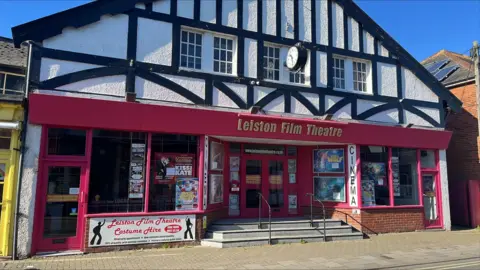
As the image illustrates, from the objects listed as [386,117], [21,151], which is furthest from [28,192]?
[386,117]

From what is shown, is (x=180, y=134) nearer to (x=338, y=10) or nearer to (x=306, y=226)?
(x=306, y=226)

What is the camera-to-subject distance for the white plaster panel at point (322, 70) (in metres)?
12.8

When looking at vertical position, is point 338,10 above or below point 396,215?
above

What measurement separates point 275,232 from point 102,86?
614cm

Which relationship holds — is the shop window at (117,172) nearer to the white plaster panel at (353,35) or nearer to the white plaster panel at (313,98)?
the white plaster panel at (313,98)

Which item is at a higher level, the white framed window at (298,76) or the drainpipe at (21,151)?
the white framed window at (298,76)

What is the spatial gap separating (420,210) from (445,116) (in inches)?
157

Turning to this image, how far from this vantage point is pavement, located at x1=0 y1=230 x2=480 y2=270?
811 cm

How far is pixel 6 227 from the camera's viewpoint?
8508 mm

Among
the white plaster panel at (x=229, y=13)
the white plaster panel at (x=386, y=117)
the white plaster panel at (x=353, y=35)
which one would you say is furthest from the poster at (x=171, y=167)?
the white plaster panel at (x=353, y=35)

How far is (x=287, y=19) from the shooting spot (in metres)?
12.5

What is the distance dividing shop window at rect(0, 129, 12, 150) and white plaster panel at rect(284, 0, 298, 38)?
8138 mm

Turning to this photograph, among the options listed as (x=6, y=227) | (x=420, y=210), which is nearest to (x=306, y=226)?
(x=420, y=210)

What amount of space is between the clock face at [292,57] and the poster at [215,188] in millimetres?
4042
